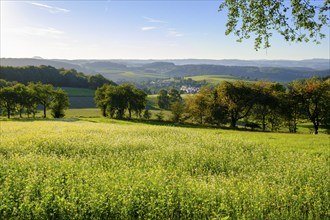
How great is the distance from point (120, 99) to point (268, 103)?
39.4 metres

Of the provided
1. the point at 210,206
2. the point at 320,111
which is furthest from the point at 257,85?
the point at 210,206

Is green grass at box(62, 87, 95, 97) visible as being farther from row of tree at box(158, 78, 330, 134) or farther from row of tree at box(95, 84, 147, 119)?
row of tree at box(158, 78, 330, 134)

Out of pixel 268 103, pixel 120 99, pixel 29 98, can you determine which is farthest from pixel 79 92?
pixel 268 103

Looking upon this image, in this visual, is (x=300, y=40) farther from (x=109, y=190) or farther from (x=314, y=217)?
(x=109, y=190)

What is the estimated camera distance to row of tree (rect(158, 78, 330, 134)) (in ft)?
209

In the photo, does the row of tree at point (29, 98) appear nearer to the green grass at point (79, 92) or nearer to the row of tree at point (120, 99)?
the row of tree at point (120, 99)

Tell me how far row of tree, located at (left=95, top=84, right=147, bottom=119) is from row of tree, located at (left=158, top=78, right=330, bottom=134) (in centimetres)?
1811

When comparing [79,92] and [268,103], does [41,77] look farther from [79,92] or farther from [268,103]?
[268,103]

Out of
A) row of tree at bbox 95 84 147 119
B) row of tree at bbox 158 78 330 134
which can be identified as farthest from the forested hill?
row of tree at bbox 158 78 330 134

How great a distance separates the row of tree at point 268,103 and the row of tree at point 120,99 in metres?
18.1

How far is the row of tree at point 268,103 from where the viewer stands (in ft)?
209

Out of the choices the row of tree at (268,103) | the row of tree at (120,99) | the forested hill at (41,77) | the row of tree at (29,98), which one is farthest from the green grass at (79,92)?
the row of tree at (268,103)

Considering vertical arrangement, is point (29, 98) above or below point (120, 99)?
above

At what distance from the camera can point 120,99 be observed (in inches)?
3305
